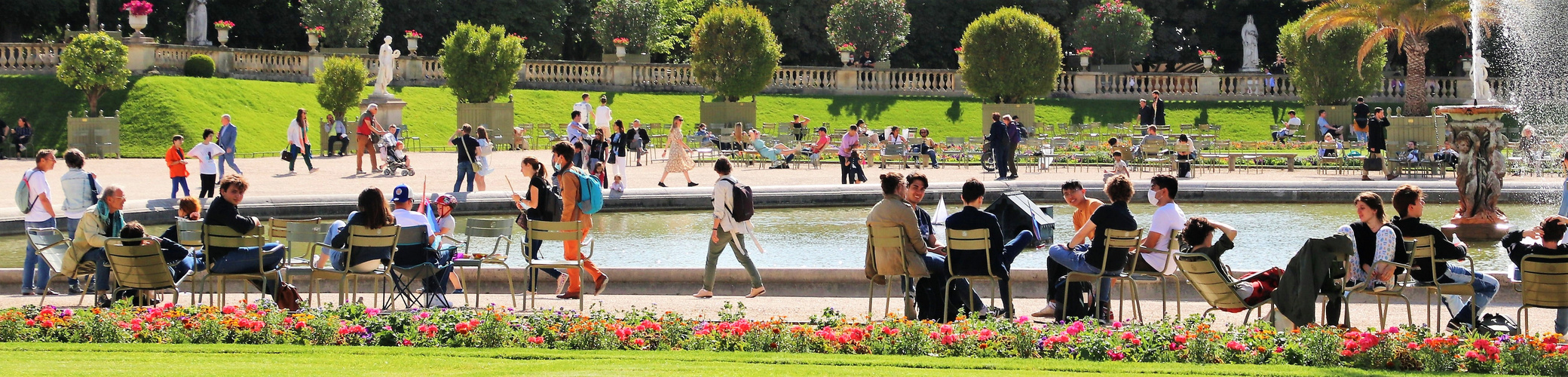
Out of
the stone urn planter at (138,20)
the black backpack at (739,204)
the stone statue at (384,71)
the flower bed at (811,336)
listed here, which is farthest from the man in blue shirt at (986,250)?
the stone urn planter at (138,20)

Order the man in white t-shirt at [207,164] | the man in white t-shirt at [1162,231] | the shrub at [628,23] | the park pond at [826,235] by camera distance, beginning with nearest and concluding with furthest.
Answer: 1. the man in white t-shirt at [1162,231]
2. the park pond at [826,235]
3. the man in white t-shirt at [207,164]
4. the shrub at [628,23]

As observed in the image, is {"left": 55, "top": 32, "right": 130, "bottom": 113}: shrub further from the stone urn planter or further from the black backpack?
the black backpack

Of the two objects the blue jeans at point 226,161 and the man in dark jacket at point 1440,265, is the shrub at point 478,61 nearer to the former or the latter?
the blue jeans at point 226,161

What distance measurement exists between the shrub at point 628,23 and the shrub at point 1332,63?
1912 centimetres

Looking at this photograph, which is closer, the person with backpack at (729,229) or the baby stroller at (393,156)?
the person with backpack at (729,229)

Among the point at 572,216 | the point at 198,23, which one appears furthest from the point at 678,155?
the point at 198,23

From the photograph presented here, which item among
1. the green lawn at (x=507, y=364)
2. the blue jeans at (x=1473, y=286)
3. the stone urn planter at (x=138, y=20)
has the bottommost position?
the green lawn at (x=507, y=364)

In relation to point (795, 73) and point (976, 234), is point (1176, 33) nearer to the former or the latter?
point (795, 73)

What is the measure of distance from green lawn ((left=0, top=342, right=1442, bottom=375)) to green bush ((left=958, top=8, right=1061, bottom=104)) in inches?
1137

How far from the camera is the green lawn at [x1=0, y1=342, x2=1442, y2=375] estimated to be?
7.49 metres

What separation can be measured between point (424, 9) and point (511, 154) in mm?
17849

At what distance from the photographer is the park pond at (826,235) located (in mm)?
14188

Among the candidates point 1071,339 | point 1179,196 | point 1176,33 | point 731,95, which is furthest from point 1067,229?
point 1176,33

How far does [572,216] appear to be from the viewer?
1204cm
